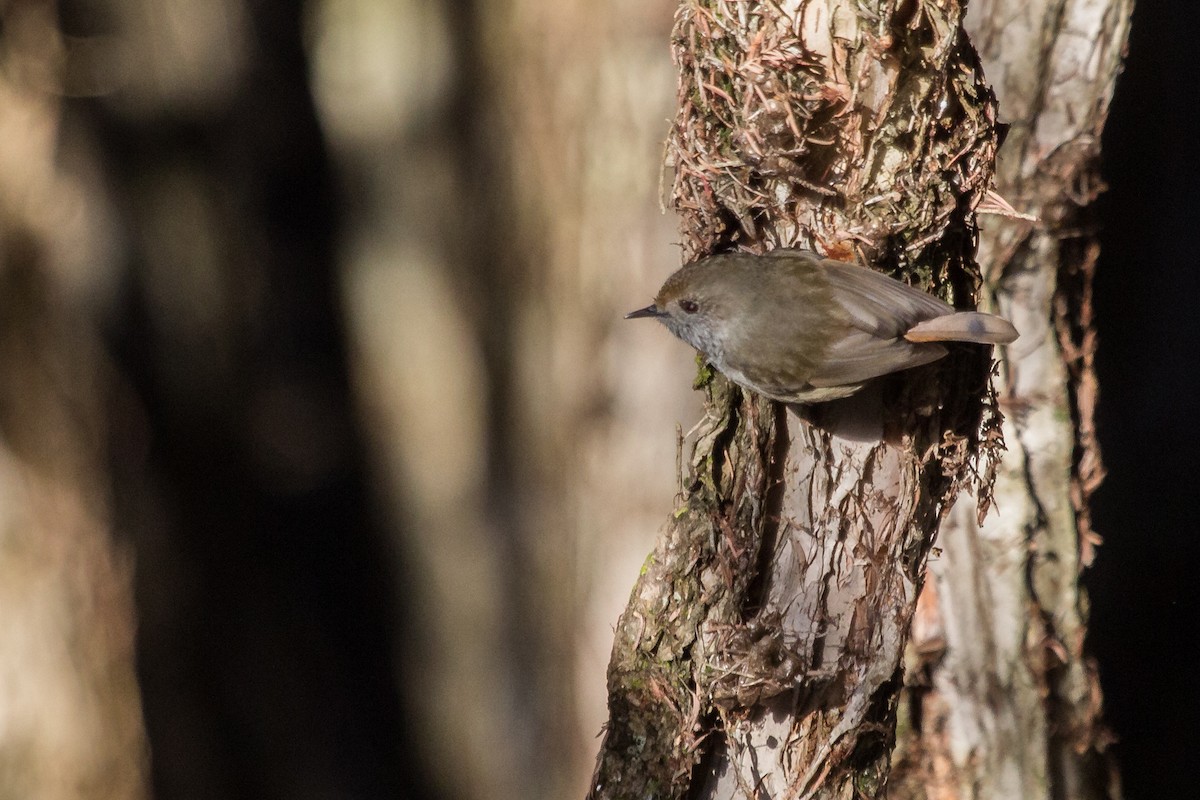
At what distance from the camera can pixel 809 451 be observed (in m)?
2.11

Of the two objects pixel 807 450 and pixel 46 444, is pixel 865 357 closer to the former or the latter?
pixel 807 450

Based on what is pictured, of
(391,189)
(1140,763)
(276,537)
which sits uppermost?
(391,189)

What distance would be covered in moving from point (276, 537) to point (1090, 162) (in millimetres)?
3211

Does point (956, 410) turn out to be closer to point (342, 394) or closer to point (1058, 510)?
point (1058, 510)

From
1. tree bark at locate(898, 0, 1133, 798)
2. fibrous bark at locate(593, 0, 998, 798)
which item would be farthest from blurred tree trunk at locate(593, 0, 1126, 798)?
tree bark at locate(898, 0, 1133, 798)

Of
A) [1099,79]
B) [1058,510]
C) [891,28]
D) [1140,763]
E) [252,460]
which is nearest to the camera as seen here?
[891,28]

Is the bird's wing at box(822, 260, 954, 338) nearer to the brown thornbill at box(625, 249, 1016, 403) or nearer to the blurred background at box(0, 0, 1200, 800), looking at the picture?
the brown thornbill at box(625, 249, 1016, 403)

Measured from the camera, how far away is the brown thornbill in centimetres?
193

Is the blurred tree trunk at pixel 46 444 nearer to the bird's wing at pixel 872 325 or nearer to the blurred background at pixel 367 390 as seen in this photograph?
the blurred background at pixel 367 390

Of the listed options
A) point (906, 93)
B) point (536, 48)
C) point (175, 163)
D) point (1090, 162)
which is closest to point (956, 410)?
point (906, 93)

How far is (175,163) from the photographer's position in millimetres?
4012

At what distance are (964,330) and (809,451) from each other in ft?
1.19

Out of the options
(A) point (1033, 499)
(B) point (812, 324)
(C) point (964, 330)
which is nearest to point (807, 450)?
(B) point (812, 324)

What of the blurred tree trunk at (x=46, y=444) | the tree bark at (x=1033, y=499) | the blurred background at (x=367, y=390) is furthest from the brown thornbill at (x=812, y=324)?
the blurred tree trunk at (x=46, y=444)
